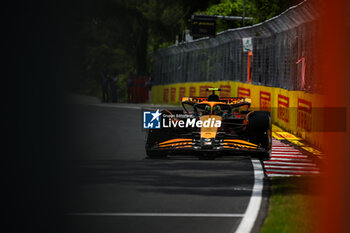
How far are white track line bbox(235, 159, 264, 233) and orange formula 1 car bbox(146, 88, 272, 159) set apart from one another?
26.4 inches

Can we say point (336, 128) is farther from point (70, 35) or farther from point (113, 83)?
point (70, 35)

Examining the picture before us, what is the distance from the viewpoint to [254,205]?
984 centimetres

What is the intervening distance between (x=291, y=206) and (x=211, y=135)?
14.5ft

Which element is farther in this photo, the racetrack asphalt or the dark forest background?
the dark forest background

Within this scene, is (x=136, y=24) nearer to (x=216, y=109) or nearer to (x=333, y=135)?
(x=333, y=135)

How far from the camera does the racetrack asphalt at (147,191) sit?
8609mm

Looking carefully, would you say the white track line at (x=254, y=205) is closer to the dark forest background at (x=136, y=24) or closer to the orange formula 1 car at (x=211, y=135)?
the orange formula 1 car at (x=211, y=135)

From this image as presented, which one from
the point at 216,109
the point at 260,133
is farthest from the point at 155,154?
the point at 260,133

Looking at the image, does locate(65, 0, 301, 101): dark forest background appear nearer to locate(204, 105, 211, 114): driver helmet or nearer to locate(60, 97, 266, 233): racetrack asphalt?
locate(204, 105, 211, 114): driver helmet

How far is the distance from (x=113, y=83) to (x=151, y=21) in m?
12.5

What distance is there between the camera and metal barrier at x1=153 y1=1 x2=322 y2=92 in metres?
Answer: 19.8

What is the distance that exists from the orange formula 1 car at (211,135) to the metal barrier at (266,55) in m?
3.51

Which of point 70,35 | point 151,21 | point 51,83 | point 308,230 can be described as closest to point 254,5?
point 151,21

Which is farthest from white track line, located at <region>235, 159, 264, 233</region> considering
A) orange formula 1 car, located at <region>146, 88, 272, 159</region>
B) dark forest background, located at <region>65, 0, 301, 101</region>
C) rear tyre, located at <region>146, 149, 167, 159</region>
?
dark forest background, located at <region>65, 0, 301, 101</region>
